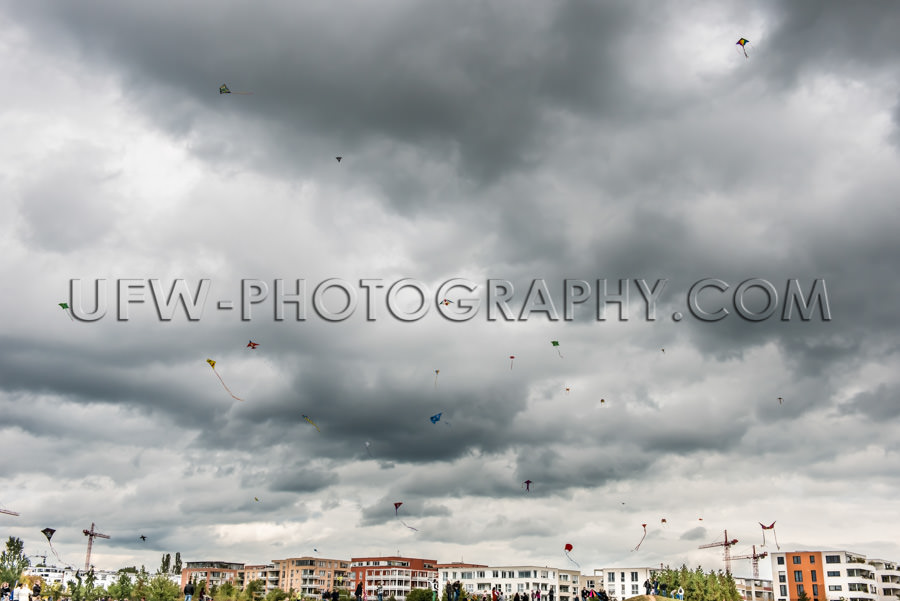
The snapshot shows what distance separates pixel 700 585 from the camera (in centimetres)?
14762

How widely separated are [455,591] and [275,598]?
3170 cm

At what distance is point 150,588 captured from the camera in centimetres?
10200

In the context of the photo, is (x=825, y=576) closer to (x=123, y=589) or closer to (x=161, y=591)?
(x=161, y=591)

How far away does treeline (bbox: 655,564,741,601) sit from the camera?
138725mm

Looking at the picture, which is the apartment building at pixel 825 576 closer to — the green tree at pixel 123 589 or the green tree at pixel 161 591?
the green tree at pixel 161 591

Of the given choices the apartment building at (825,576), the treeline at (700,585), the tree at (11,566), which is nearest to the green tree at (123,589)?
the tree at (11,566)

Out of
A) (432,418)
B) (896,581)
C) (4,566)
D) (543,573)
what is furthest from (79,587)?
(896,581)

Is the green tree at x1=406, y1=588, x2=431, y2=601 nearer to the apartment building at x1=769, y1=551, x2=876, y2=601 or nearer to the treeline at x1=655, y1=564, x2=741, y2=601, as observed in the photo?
the treeline at x1=655, y1=564, x2=741, y2=601

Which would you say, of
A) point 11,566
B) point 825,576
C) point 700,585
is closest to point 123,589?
point 11,566

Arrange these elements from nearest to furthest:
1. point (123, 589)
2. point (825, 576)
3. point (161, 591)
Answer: point (161, 591) < point (123, 589) < point (825, 576)

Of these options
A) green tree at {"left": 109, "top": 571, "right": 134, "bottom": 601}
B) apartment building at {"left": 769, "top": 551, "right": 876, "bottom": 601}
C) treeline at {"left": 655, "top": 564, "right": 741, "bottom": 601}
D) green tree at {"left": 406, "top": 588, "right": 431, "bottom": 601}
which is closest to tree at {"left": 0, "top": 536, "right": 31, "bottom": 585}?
green tree at {"left": 109, "top": 571, "right": 134, "bottom": 601}

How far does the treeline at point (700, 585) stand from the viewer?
455 feet

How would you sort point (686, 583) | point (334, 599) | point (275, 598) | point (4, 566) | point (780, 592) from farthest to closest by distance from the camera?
point (780, 592) → point (686, 583) → point (4, 566) → point (275, 598) → point (334, 599)

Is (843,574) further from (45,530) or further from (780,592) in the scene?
(45,530)
